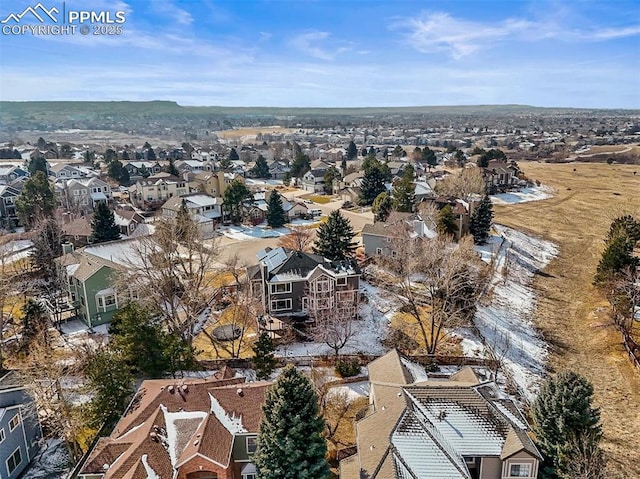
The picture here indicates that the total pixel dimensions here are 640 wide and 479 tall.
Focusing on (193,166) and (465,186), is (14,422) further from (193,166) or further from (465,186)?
(193,166)

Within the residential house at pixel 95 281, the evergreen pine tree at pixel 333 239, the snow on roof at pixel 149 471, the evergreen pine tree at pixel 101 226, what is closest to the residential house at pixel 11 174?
the evergreen pine tree at pixel 101 226

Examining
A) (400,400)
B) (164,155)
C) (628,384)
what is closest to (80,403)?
(400,400)

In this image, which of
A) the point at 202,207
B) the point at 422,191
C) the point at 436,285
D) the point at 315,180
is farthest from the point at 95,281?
the point at 315,180

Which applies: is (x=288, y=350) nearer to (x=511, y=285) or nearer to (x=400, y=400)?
(x=400, y=400)

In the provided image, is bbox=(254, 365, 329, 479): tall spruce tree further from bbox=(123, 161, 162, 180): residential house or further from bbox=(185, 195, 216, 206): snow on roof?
bbox=(123, 161, 162, 180): residential house

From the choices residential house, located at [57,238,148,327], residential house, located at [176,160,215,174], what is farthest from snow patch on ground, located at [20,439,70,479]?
residential house, located at [176,160,215,174]

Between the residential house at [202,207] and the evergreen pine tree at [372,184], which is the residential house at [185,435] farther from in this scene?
the evergreen pine tree at [372,184]
